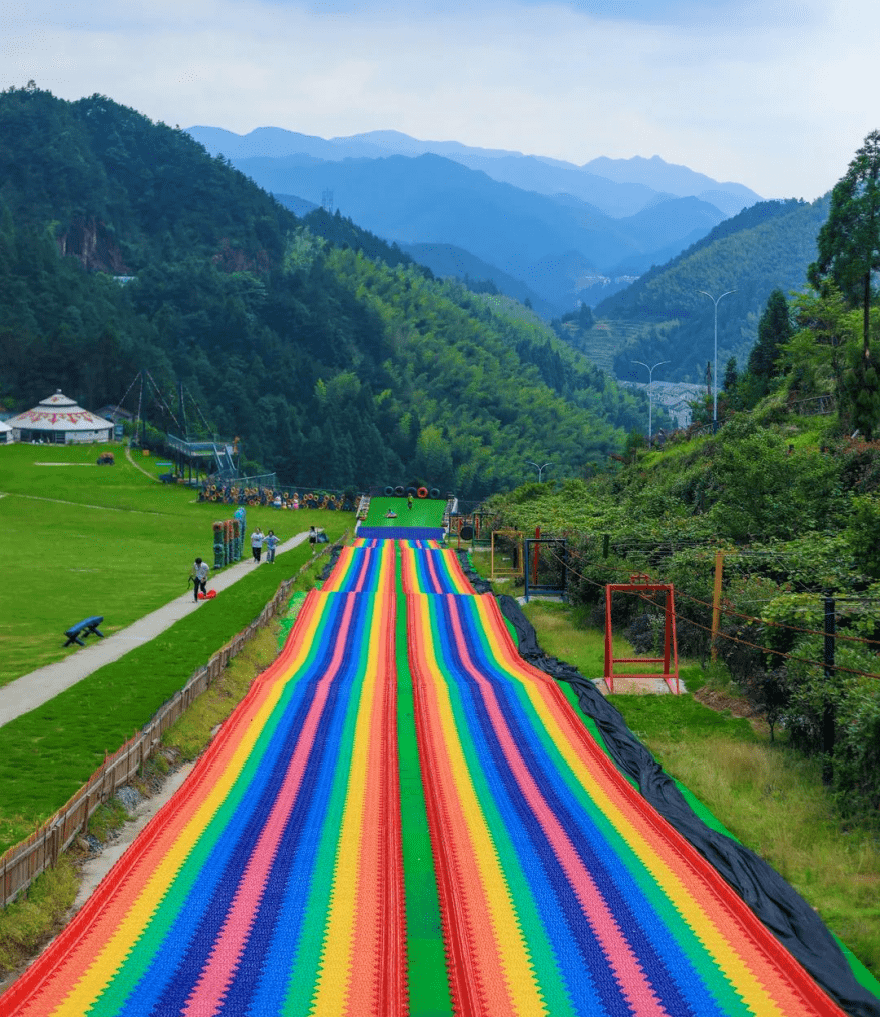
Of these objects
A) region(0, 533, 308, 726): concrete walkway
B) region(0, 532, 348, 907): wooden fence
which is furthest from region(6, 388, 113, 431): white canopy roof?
region(0, 532, 348, 907): wooden fence

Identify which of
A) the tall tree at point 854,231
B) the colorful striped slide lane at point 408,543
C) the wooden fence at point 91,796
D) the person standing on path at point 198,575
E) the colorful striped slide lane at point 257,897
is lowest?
the colorful striped slide lane at point 257,897

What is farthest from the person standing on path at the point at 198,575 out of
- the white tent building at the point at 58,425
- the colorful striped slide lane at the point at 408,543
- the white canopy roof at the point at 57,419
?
the white canopy roof at the point at 57,419

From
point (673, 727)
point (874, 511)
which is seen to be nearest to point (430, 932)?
point (673, 727)

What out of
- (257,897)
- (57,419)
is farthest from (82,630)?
(57,419)

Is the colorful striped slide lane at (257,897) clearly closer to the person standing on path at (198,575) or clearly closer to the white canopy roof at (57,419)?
the person standing on path at (198,575)

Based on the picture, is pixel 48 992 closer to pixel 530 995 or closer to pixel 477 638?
pixel 530 995

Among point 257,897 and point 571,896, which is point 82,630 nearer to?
point 257,897

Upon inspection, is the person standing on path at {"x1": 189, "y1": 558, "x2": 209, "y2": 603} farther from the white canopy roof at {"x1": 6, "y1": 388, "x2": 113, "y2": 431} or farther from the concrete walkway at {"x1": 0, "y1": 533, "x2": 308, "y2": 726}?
the white canopy roof at {"x1": 6, "y1": 388, "x2": 113, "y2": 431}
